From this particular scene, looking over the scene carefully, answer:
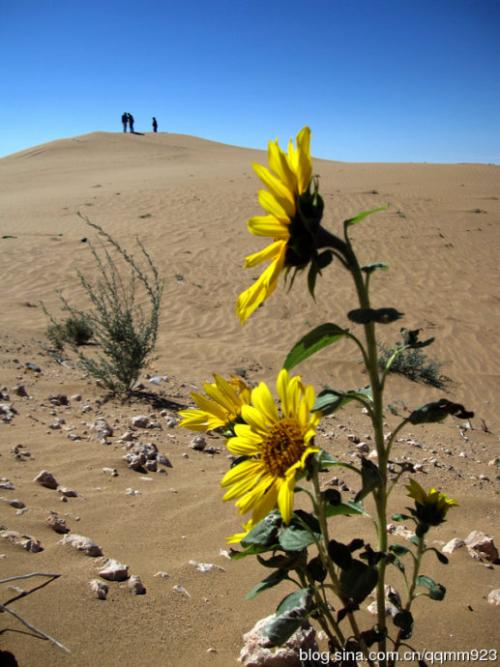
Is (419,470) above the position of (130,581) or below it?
below

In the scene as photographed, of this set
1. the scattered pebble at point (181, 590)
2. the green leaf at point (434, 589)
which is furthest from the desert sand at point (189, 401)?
the green leaf at point (434, 589)

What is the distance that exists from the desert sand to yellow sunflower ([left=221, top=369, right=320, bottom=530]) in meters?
0.77

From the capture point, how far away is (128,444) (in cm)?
337

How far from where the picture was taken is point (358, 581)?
106cm

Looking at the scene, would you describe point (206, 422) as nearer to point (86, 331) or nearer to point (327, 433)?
point (327, 433)

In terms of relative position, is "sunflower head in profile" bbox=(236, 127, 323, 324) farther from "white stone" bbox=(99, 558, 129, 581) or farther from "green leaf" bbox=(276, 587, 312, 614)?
"white stone" bbox=(99, 558, 129, 581)

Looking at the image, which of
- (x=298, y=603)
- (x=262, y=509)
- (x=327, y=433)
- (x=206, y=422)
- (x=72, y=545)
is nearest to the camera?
(x=262, y=509)

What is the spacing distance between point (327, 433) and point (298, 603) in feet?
10.9

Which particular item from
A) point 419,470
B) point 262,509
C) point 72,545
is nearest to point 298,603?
point 262,509

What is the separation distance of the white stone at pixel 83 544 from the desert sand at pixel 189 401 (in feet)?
0.11

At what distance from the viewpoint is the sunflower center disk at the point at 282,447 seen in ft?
3.24

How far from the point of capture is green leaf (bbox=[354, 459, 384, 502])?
3.24 ft

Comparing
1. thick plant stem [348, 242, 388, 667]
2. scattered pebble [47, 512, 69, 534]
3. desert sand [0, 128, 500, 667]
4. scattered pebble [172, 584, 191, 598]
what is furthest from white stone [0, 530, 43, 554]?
thick plant stem [348, 242, 388, 667]

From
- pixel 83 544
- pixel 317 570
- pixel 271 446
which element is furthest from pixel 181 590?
pixel 271 446
